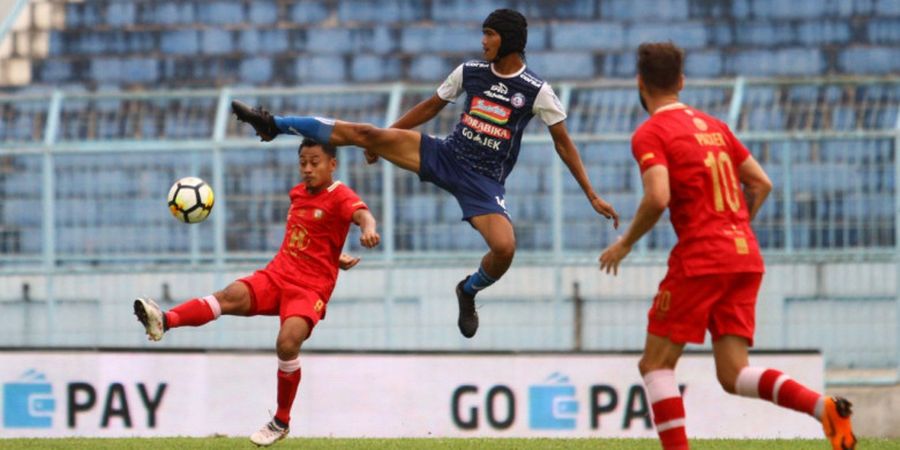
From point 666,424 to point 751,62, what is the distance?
1212 cm

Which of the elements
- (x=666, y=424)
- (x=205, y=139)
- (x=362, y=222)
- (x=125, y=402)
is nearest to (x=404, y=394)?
(x=125, y=402)

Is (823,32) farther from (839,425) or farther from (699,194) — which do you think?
(839,425)

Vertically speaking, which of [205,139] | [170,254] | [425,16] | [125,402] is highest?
[425,16]

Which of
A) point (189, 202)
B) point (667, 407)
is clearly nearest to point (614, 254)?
point (667, 407)

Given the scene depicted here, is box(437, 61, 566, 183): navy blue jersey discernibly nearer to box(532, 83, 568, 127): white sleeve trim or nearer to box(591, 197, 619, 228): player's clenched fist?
box(532, 83, 568, 127): white sleeve trim

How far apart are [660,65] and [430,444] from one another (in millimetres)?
3675

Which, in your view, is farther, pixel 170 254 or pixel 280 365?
pixel 170 254

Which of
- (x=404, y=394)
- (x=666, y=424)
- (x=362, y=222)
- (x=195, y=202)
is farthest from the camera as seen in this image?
(x=404, y=394)

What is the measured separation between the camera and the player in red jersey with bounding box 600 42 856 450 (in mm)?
7508

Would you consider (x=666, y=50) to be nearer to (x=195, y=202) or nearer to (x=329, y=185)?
(x=329, y=185)

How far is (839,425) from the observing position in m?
7.40

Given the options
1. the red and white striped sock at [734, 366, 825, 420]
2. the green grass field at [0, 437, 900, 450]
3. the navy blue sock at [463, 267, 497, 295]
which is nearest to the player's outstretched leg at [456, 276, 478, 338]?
the navy blue sock at [463, 267, 497, 295]

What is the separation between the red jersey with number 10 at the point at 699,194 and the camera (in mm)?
7527

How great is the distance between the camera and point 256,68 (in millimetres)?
19781
